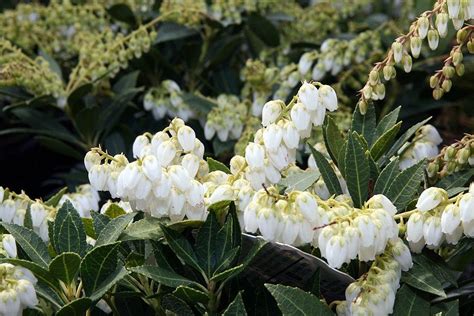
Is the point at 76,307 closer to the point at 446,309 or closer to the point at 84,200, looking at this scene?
the point at 446,309

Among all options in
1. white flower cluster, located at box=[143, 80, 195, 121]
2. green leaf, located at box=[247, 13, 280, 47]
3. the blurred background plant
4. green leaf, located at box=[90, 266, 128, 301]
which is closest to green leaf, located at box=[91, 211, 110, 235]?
green leaf, located at box=[90, 266, 128, 301]

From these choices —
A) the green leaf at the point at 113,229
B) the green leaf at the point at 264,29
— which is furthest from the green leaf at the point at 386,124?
the green leaf at the point at 264,29

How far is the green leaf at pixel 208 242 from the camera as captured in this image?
135cm

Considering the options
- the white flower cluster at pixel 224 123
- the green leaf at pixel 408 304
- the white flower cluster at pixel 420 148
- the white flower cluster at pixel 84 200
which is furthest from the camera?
the white flower cluster at pixel 224 123

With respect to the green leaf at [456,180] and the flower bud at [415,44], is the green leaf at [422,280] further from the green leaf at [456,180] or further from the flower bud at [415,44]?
the flower bud at [415,44]

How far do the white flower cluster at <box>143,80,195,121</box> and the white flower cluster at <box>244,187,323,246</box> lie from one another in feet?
3.58

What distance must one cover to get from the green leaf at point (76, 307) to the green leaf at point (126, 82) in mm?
1229

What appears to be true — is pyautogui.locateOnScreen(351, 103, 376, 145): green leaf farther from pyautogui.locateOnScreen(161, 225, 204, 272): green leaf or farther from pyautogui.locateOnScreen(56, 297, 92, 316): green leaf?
pyautogui.locateOnScreen(56, 297, 92, 316): green leaf

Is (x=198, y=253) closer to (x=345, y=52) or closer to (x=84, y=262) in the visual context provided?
(x=84, y=262)

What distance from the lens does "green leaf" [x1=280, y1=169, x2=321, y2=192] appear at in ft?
4.74

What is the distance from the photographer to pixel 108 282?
131 cm

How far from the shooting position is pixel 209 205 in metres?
1.35

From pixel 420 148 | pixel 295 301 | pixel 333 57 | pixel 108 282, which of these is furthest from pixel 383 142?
pixel 333 57

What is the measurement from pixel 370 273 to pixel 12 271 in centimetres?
48
